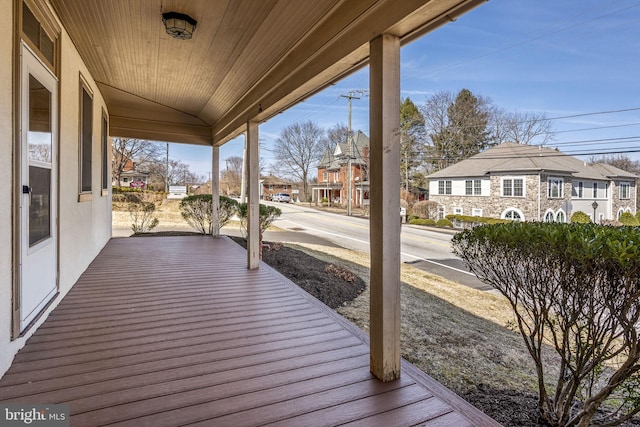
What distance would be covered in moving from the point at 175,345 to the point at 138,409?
0.79m

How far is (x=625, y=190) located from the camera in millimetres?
8938

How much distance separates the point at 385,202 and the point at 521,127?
15.6m

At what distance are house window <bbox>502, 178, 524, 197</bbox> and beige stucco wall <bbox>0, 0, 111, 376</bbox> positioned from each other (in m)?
11.6

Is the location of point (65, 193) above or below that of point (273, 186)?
below

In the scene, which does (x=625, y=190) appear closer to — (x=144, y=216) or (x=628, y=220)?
(x=628, y=220)

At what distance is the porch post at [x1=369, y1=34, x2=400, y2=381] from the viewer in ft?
6.72

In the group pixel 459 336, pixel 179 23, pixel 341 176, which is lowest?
pixel 459 336

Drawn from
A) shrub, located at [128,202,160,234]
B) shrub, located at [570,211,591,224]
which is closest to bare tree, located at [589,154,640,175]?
shrub, located at [570,211,591,224]

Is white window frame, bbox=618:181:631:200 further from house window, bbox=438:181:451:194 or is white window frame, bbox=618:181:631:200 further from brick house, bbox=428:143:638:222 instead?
house window, bbox=438:181:451:194

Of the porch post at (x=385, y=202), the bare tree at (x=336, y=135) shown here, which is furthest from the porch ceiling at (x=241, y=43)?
the bare tree at (x=336, y=135)

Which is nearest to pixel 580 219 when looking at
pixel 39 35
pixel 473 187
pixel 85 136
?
pixel 39 35

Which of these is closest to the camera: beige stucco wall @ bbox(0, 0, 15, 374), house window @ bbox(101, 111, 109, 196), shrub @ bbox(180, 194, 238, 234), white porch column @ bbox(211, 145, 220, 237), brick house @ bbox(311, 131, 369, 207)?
beige stucco wall @ bbox(0, 0, 15, 374)

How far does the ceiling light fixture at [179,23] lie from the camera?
289 centimetres

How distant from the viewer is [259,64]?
3773mm
